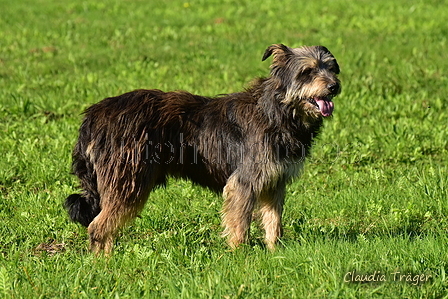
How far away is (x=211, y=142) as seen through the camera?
18.0 feet

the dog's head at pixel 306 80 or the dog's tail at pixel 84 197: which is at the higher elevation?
the dog's head at pixel 306 80

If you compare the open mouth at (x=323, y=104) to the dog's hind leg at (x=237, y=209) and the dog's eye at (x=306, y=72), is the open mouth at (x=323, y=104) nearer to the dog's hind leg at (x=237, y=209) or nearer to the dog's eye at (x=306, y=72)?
the dog's eye at (x=306, y=72)

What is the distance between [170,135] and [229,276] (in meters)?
1.46

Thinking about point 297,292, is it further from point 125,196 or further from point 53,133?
point 53,133

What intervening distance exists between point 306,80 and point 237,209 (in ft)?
4.11

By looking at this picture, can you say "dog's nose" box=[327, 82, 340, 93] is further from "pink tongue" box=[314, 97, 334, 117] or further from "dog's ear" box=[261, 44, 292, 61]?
"dog's ear" box=[261, 44, 292, 61]

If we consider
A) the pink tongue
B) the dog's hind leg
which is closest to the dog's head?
the pink tongue

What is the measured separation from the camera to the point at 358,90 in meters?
10.5

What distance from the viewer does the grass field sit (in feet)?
14.8

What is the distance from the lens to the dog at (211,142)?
5.26m

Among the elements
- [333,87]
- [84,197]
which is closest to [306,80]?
[333,87]

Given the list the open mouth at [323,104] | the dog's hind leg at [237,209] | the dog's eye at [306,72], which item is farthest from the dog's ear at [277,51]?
the dog's hind leg at [237,209]

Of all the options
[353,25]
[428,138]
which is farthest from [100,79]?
[353,25]

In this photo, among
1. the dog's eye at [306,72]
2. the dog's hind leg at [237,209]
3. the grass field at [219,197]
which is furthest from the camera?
the dog's hind leg at [237,209]
